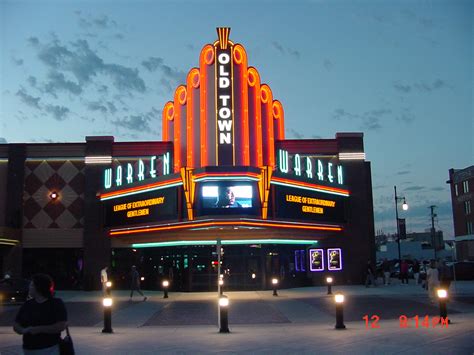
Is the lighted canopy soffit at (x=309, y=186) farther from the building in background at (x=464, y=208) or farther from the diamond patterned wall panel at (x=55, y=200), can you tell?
the building in background at (x=464, y=208)

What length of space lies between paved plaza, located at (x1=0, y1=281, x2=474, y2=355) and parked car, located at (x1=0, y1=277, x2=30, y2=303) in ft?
9.13

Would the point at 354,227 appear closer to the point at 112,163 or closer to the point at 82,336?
the point at 112,163

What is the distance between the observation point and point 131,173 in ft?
123

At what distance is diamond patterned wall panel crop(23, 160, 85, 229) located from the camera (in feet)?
135

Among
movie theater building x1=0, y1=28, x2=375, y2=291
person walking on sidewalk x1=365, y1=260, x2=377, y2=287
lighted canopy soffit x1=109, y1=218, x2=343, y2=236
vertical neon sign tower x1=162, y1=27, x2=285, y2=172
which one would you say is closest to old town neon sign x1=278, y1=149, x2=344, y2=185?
movie theater building x1=0, y1=28, x2=375, y2=291

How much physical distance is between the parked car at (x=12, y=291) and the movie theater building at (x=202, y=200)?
9.00 metres

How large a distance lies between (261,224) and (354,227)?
36.2ft

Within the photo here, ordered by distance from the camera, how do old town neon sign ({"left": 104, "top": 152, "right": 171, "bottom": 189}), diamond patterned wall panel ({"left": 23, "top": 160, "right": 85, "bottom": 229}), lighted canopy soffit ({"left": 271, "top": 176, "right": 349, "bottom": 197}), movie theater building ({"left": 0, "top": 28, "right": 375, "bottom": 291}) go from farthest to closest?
diamond patterned wall panel ({"left": 23, "top": 160, "right": 85, "bottom": 229}) → old town neon sign ({"left": 104, "top": 152, "right": 171, "bottom": 189}) → lighted canopy soffit ({"left": 271, "top": 176, "right": 349, "bottom": 197}) → movie theater building ({"left": 0, "top": 28, "right": 375, "bottom": 291})

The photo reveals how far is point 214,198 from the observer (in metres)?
31.9

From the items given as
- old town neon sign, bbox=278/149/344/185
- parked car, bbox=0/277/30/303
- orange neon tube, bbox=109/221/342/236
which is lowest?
parked car, bbox=0/277/30/303

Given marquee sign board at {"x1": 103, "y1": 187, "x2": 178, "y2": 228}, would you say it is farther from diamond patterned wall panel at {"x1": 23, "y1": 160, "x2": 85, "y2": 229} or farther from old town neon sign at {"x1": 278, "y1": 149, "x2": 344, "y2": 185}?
old town neon sign at {"x1": 278, "y1": 149, "x2": 344, "y2": 185}
